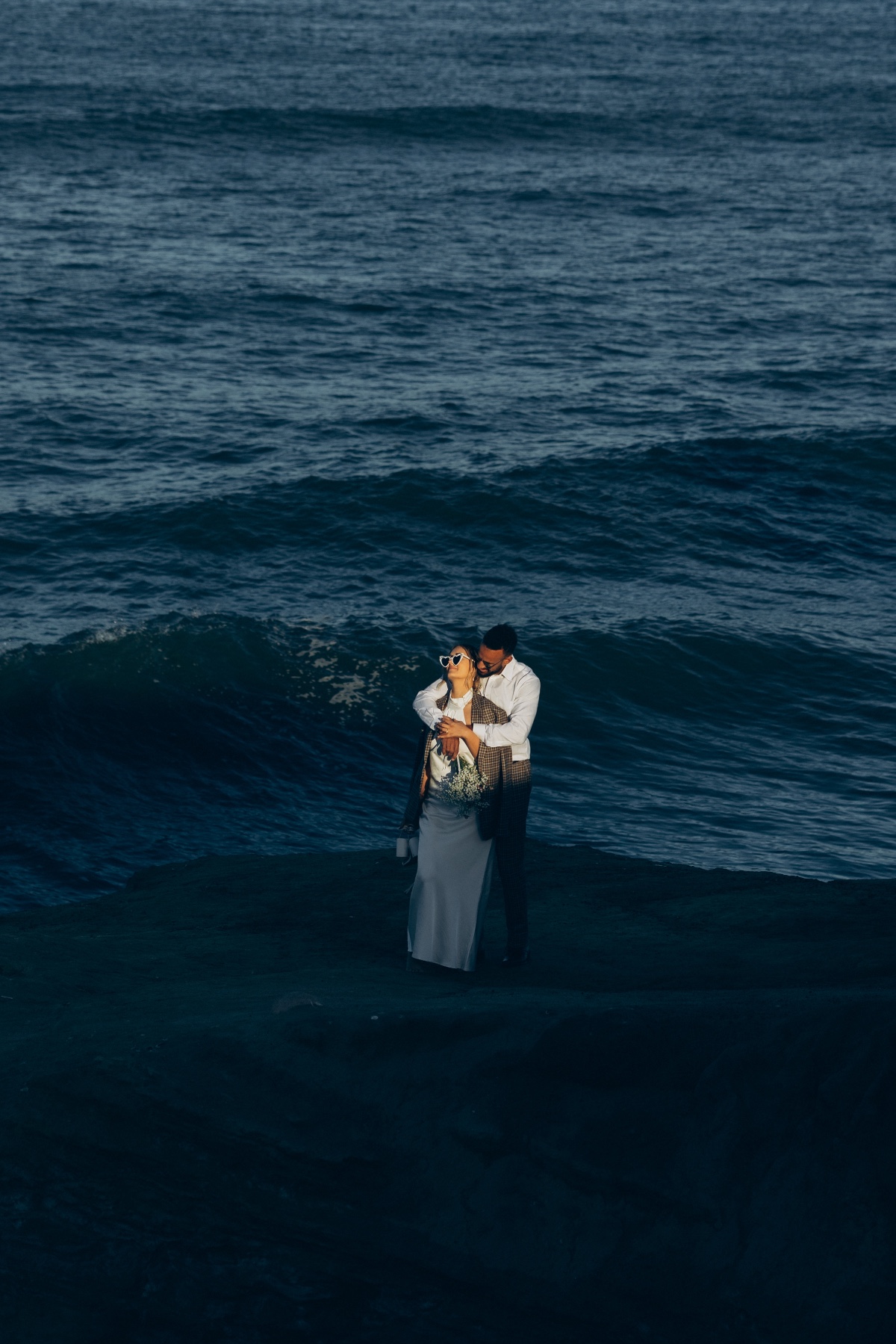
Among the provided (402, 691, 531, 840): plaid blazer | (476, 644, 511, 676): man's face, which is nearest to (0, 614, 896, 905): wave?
(402, 691, 531, 840): plaid blazer

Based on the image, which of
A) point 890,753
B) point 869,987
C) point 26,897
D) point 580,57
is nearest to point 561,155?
point 580,57

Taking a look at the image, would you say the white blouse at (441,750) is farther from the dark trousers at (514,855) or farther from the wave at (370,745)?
the wave at (370,745)

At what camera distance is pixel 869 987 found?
6230 millimetres

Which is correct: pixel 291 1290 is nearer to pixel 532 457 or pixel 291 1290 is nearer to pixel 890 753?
pixel 890 753

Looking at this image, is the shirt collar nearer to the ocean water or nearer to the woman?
the woman

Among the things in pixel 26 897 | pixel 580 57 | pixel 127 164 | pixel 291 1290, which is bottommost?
pixel 26 897

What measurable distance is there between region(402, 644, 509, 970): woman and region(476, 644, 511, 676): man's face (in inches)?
1.6

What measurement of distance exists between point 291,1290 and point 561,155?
52.5 metres

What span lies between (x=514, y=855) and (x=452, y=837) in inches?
16.0

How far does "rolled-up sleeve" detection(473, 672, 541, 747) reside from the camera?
7.16 metres

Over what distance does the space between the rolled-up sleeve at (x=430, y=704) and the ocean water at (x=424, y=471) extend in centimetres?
652

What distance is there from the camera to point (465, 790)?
283 inches

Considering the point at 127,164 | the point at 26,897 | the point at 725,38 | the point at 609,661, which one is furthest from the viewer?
the point at 725,38

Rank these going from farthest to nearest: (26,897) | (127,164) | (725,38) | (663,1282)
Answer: (725,38), (127,164), (26,897), (663,1282)
